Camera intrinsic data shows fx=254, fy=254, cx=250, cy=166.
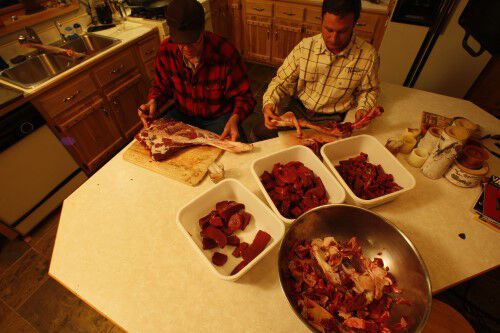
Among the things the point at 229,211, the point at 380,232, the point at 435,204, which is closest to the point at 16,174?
the point at 229,211

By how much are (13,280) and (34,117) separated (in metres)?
1.21

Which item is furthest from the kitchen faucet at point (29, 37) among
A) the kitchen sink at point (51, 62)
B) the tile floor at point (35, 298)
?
the tile floor at point (35, 298)

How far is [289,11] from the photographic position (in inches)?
123

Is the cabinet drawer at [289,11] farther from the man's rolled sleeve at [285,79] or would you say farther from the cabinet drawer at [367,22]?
the man's rolled sleeve at [285,79]

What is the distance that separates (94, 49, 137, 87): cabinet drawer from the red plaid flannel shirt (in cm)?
86

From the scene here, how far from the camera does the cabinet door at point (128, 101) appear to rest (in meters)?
2.48

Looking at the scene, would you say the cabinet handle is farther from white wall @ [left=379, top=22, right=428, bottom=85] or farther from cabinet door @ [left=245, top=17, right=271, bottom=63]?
white wall @ [left=379, top=22, right=428, bottom=85]

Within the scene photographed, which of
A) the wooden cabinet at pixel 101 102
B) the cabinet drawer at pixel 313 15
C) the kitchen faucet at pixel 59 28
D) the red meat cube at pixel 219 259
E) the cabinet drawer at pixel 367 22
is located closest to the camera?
the red meat cube at pixel 219 259

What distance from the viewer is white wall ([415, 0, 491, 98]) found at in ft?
7.92

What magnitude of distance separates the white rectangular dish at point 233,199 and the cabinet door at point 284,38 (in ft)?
9.54

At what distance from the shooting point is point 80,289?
0.87 m

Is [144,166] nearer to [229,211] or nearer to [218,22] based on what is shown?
[229,211]

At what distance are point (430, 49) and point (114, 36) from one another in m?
3.13

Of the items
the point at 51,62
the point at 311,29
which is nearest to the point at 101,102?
the point at 51,62
